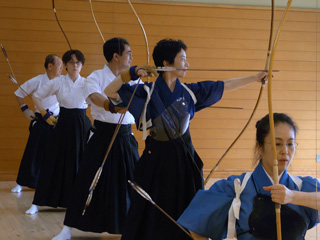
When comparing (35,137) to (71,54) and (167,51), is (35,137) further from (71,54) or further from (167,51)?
(167,51)

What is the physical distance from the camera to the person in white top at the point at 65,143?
3.76 metres

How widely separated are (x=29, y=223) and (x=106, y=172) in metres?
0.83

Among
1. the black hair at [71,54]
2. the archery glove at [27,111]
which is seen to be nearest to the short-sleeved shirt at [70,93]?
the black hair at [71,54]

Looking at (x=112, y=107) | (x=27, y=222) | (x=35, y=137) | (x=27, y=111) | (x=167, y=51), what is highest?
(x=167, y=51)

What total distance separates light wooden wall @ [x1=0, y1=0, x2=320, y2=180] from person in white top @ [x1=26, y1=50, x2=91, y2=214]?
28.4 inches

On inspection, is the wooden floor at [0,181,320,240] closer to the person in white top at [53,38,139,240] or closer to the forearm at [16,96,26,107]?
the person in white top at [53,38,139,240]

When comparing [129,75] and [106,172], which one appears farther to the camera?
[106,172]

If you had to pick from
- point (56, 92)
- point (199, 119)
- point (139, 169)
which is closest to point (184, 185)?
point (139, 169)

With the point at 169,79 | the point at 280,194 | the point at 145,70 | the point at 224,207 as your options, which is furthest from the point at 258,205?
the point at 169,79

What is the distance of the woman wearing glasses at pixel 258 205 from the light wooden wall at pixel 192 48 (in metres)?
2.75

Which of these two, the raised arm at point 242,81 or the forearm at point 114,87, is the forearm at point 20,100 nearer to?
the forearm at point 114,87

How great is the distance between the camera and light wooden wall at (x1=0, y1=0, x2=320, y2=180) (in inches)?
178

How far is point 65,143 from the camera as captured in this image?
3.88 metres

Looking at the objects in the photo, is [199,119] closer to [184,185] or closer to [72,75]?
[72,75]
